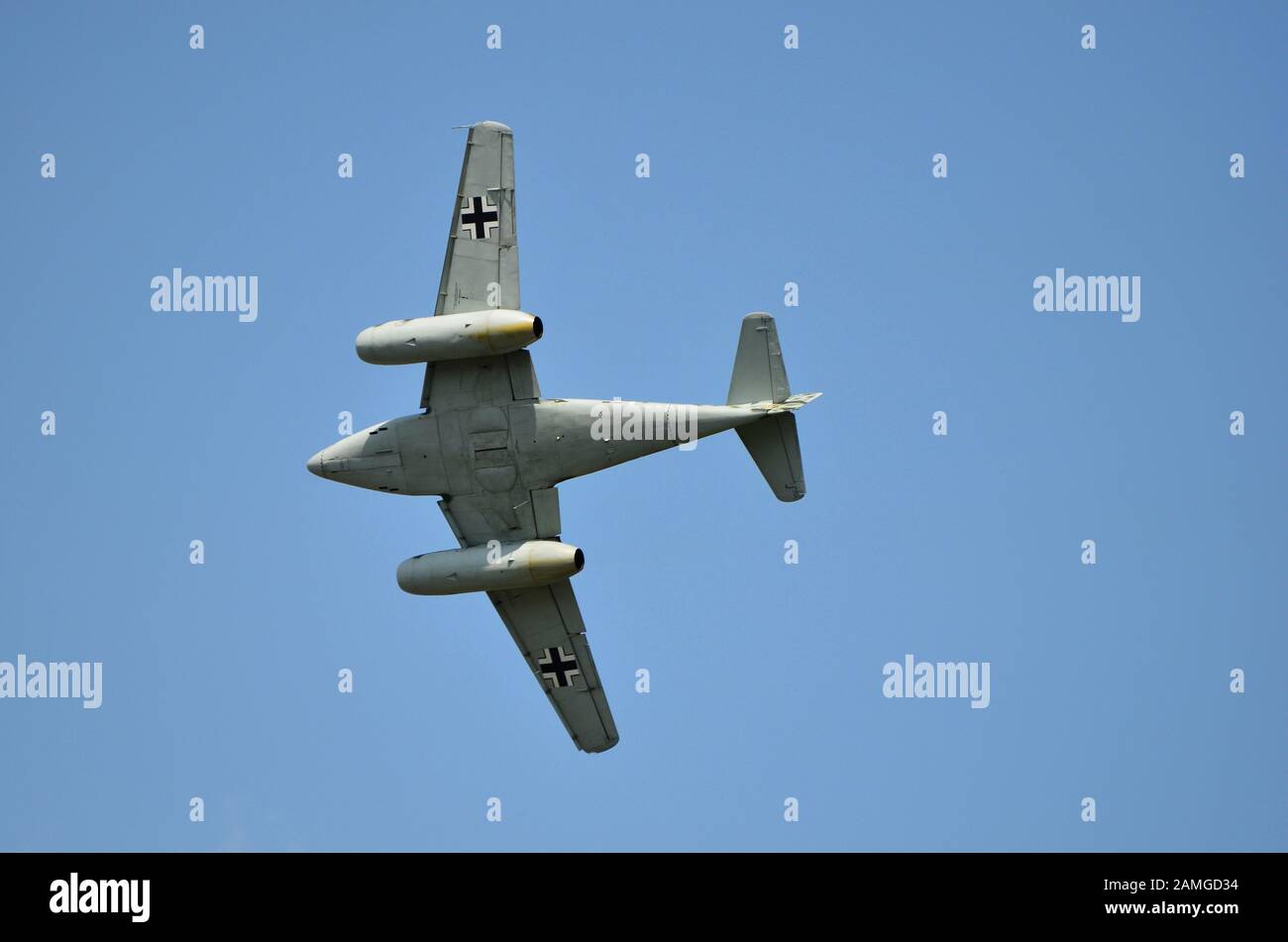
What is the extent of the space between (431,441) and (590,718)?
30.7 ft

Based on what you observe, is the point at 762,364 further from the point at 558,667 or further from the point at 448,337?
the point at 558,667

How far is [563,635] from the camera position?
52.7 m

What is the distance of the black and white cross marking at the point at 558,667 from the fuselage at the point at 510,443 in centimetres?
568

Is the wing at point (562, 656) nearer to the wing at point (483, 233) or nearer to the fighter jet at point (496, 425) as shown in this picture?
the fighter jet at point (496, 425)

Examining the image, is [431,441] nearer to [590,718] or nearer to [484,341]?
[484,341]

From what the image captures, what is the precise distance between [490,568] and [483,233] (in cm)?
868

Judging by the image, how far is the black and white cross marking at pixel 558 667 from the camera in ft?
173

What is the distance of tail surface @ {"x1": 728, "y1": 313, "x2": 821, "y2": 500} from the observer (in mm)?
48812

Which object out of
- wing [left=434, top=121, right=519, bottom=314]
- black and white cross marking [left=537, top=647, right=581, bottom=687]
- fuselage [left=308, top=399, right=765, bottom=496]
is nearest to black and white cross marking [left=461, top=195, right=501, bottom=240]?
wing [left=434, top=121, right=519, bottom=314]

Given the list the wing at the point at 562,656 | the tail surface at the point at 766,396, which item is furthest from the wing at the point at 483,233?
the wing at the point at 562,656

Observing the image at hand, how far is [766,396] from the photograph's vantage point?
4888 centimetres

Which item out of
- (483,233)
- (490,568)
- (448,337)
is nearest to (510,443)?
(490,568)

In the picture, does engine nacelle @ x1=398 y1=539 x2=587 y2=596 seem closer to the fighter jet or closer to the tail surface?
the fighter jet
